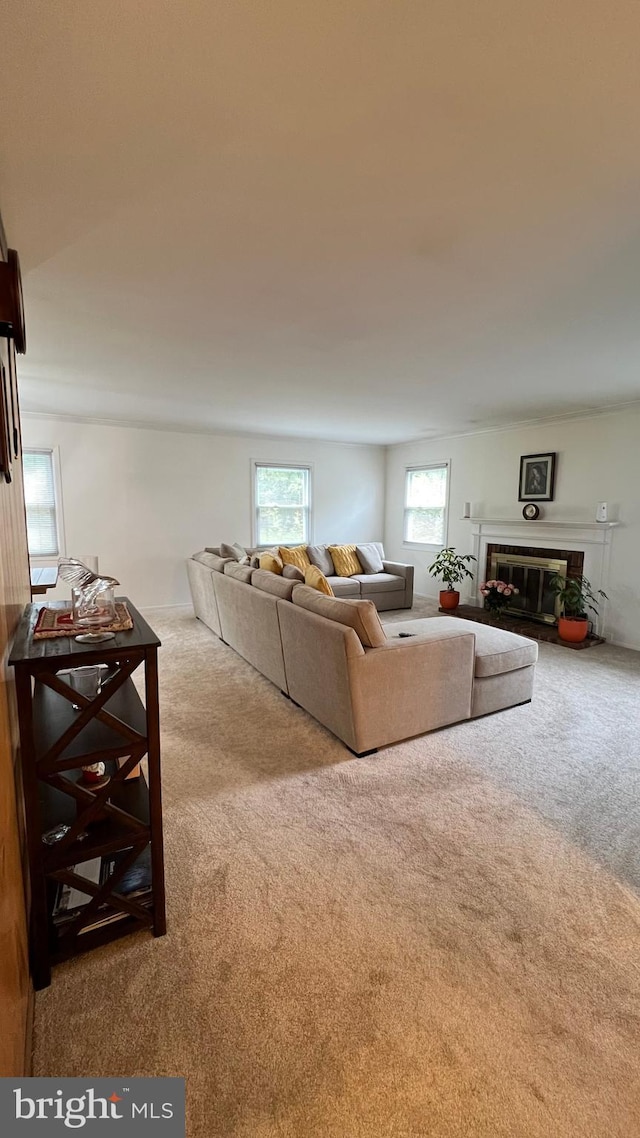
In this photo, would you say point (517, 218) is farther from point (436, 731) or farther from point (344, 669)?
point (436, 731)

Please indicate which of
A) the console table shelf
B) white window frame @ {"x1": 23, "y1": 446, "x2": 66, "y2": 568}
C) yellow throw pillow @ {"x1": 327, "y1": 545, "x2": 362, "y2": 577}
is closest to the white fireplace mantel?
yellow throw pillow @ {"x1": 327, "y1": 545, "x2": 362, "y2": 577}

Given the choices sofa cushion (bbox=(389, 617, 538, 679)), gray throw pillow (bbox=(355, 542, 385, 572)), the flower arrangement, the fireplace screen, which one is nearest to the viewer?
sofa cushion (bbox=(389, 617, 538, 679))

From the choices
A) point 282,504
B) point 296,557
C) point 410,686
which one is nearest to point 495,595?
point 296,557

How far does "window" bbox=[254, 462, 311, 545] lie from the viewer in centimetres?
661

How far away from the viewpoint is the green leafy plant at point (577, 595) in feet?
15.9

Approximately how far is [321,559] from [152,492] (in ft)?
7.60

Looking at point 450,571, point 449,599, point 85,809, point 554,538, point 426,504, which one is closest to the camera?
point 85,809

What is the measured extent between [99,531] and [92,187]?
4.61 metres

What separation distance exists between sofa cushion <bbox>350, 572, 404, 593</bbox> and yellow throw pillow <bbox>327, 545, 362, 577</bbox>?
0.34 ft

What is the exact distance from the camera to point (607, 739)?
2.86 meters

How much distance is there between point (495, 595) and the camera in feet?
18.7

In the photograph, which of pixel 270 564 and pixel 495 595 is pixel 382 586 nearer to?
pixel 495 595

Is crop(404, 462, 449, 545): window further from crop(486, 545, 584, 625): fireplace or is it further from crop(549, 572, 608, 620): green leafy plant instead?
crop(549, 572, 608, 620): green leafy plant

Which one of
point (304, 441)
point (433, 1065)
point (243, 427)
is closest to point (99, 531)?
point (243, 427)
